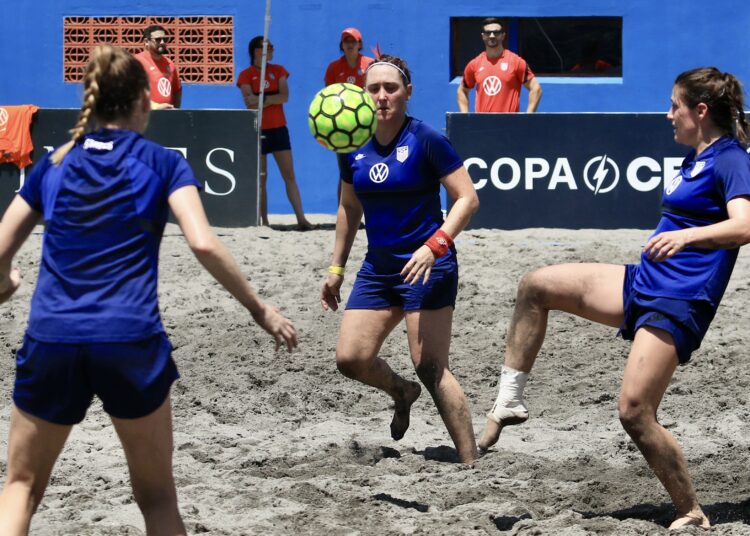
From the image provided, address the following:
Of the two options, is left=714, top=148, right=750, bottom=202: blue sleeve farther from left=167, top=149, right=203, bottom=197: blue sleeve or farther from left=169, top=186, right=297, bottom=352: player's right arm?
left=167, top=149, right=203, bottom=197: blue sleeve

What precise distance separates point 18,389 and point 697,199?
2.71 meters

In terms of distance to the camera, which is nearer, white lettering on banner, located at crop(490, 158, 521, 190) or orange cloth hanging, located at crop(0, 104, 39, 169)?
white lettering on banner, located at crop(490, 158, 521, 190)

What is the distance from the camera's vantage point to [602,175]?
1152 cm

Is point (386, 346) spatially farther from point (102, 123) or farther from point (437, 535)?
point (102, 123)

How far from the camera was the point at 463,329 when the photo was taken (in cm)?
886

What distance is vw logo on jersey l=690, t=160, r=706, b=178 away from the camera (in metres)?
4.80

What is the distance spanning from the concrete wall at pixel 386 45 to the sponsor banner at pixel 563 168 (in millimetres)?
2916

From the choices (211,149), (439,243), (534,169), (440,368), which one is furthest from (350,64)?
(439,243)

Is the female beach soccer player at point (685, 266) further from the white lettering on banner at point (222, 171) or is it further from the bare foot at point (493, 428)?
the white lettering on banner at point (222, 171)

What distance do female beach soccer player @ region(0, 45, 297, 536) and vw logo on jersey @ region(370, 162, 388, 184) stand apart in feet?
6.82

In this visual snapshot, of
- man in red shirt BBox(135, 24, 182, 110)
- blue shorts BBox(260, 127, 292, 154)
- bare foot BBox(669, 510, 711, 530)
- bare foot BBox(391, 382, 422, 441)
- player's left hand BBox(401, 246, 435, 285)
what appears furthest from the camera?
blue shorts BBox(260, 127, 292, 154)

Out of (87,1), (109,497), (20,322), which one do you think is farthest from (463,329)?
(87,1)

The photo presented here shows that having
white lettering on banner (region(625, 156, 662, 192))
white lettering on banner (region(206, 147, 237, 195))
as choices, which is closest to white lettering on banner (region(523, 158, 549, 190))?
white lettering on banner (region(625, 156, 662, 192))

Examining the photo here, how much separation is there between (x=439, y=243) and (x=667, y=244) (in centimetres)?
122
